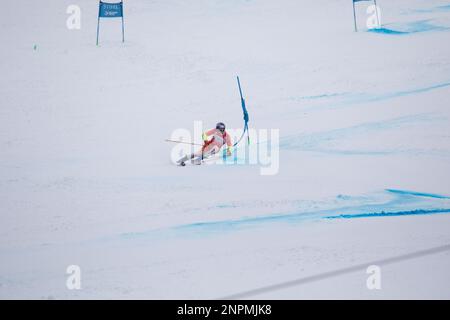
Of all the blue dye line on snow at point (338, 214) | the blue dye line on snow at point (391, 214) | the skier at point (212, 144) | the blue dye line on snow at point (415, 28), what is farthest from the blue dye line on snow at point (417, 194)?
the blue dye line on snow at point (415, 28)

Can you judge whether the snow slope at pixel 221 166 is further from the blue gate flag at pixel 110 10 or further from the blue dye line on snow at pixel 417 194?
the blue gate flag at pixel 110 10

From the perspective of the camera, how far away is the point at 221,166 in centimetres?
407

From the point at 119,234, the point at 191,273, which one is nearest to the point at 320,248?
the point at 191,273

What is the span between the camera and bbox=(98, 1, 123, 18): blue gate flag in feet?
16.0

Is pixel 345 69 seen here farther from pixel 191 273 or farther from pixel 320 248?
pixel 191 273

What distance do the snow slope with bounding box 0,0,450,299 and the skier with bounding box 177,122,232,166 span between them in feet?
0.23

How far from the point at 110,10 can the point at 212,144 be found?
155cm

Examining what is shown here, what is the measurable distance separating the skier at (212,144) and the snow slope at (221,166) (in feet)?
0.23

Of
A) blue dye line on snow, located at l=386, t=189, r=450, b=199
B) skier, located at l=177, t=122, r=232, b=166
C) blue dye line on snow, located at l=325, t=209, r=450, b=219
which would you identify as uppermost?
skier, located at l=177, t=122, r=232, b=166

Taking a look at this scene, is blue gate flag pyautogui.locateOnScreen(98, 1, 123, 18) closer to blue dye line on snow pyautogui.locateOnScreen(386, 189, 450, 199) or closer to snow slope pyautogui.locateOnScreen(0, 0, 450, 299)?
snow slope pyautogui.locateOnScreen(0, 0, 450, 299)

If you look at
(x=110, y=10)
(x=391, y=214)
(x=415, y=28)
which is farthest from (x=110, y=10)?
(x=391, y=214)

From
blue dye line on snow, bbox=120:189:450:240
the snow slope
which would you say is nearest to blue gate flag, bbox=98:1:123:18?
the snow slope

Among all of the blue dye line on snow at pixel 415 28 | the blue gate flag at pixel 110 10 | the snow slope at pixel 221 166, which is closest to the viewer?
the snow slope at pixel 221 166

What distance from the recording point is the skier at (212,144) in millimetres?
4078
